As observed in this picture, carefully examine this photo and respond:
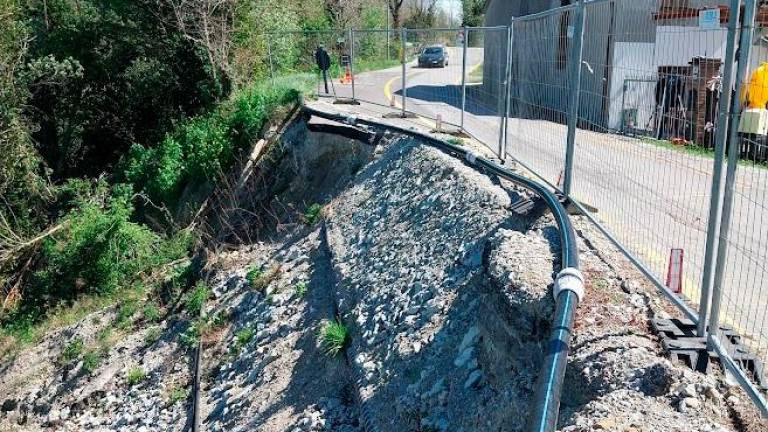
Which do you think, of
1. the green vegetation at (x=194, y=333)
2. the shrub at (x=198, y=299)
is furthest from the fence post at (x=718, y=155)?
the shrub at (x=198, y=299)

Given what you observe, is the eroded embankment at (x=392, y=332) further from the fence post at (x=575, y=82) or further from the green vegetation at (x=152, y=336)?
the fence post at (x=575, y=82)

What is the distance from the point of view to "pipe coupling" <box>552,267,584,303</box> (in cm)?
513

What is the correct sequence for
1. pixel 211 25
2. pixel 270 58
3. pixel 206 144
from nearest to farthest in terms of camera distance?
pixel 206 144, pixel 211 25, pixel 270 58

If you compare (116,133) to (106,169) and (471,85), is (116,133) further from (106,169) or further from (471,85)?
(471,85)

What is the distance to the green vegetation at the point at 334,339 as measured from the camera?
7.76m

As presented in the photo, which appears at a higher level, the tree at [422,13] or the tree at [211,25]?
the tree at [422,13]

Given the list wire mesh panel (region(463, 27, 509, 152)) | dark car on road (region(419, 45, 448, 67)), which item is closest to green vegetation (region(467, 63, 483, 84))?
wire mesh panel (region(463, 27, 509, 152))

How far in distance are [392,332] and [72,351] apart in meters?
8.41

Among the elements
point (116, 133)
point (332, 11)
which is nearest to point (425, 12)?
point (332, 11)

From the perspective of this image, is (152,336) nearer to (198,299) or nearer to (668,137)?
(198,299)

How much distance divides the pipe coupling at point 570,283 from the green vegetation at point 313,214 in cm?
719

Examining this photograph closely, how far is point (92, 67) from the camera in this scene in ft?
75.9

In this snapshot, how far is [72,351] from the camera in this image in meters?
13.0

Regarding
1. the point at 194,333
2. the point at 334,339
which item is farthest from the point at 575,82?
the point at 194,333
